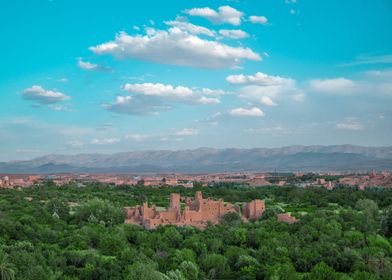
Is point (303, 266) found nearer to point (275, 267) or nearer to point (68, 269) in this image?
point (275, 267)

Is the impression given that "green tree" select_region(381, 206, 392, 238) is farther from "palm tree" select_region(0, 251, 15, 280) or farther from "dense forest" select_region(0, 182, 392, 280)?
"palm tree" select_region(0, 251, 15, 280)

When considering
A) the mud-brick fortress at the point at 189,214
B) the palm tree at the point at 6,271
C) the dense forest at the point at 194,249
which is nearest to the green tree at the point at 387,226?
the dense forest at the point at 194,249

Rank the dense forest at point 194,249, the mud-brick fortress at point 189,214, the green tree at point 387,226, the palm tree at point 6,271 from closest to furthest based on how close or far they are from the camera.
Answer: the palm tree at point 6,271
the dense forest at point 194,249
the green tree at point 387,226
the mud-brick fortress at point 189,214

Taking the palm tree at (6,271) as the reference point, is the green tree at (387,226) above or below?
below

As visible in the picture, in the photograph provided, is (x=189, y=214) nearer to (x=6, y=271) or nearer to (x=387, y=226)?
(x=387, y=226)

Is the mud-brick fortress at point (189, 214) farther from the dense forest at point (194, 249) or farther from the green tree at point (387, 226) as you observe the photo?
the green tree at point (387, 226)

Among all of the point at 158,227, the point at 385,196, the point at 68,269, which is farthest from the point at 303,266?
the point at 385,196

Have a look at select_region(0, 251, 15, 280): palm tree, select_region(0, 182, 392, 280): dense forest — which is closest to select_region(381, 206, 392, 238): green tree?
select_region(0, 182, 392, 280): dense forest

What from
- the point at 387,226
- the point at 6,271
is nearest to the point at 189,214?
the point at 387,226

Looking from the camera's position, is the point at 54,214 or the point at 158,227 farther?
the point at 54,214
